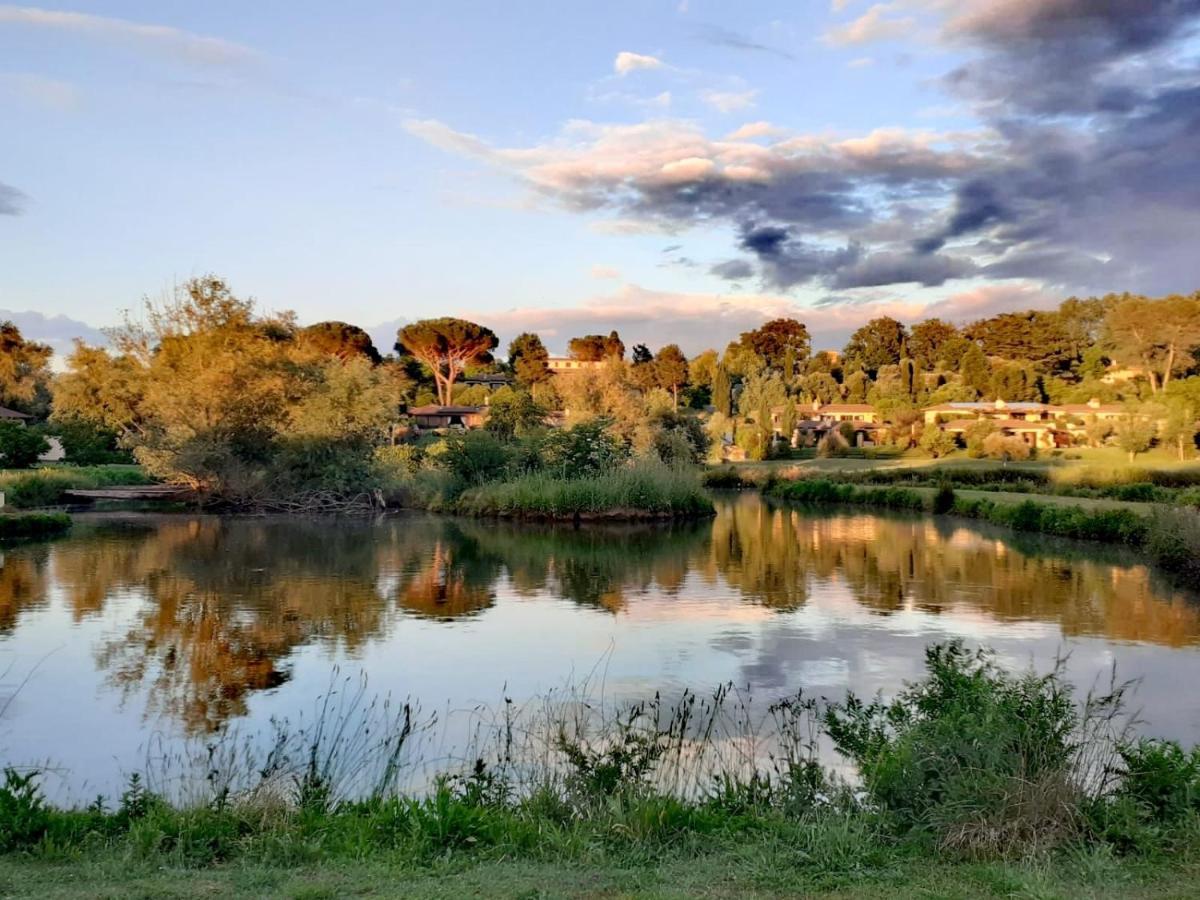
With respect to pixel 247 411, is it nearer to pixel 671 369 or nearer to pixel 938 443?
pixel 938 443

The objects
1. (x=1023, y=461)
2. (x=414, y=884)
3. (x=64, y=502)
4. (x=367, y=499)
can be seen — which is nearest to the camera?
(x=414, y=884)

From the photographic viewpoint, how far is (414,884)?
4344 millimetres

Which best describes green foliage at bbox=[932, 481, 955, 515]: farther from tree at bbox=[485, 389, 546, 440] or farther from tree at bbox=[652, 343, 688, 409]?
tree at bbox=[652, 343, 688, 409]

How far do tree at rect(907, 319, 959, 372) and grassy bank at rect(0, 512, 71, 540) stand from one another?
78894 mm

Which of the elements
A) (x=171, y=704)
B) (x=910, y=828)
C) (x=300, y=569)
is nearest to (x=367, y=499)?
(x=300, y=569)

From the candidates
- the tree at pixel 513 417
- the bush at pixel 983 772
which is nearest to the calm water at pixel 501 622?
the bush at pixel 983 772

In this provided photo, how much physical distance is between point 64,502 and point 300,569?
17.3 m

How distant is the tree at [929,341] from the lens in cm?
9112

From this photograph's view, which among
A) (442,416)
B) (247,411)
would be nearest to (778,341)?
(442,416)

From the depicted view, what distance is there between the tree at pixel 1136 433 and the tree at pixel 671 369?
45072 millimetres

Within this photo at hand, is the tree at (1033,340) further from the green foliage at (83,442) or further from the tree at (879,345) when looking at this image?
the green foliage at (83,442)

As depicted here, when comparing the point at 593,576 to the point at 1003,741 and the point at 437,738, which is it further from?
the point at 1003,741

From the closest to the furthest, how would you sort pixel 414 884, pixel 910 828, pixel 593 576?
pixel 414 884 < pixel 910 828 < pixel 593 576

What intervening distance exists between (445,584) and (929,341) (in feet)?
275
